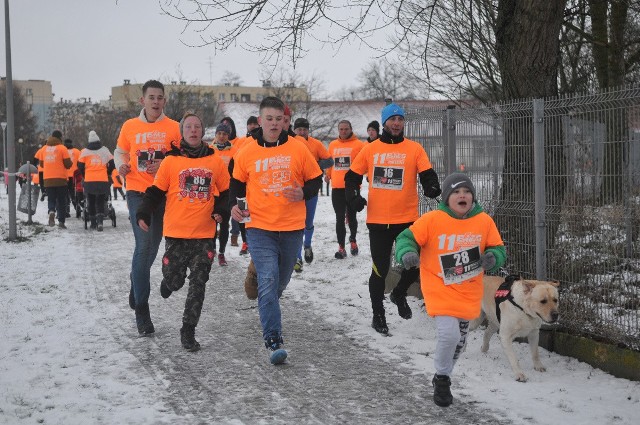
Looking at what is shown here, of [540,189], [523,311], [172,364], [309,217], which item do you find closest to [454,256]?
[523,311]

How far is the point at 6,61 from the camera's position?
51.6 feet

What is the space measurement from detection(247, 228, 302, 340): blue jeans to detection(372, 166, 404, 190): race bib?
130cm

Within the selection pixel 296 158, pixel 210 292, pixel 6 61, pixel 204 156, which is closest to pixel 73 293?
pixel 210 292

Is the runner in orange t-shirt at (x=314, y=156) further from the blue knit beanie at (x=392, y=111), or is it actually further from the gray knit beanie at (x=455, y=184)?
the gray knit beanie at (x=455, y=184)

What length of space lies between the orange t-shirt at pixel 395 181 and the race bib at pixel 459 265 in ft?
6.53

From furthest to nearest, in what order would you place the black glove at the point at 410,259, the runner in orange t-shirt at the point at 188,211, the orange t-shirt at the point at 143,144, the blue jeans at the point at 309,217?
the blue jeans at the point at 309,217
the orange t-shirt at the point at 143,144
the runner in orange t-shirt at the point at 188,211
the black glove at the point at 410,259

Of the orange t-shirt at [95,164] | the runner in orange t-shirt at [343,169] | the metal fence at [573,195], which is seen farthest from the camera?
the orange t-shirt at [95,164]

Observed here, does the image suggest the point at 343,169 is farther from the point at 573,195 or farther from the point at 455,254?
the point at 455,254

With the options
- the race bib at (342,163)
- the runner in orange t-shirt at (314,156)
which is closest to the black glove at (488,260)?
the runner in orange t-shirt at (314,156)

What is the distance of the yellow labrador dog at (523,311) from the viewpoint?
5816 millimetres

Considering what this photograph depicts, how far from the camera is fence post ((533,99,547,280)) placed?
6707mm

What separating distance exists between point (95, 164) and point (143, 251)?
10076 millimetres

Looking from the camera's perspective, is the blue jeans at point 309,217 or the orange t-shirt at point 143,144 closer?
the orange t-shirt at point 143,144

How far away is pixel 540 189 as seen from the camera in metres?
6.77
